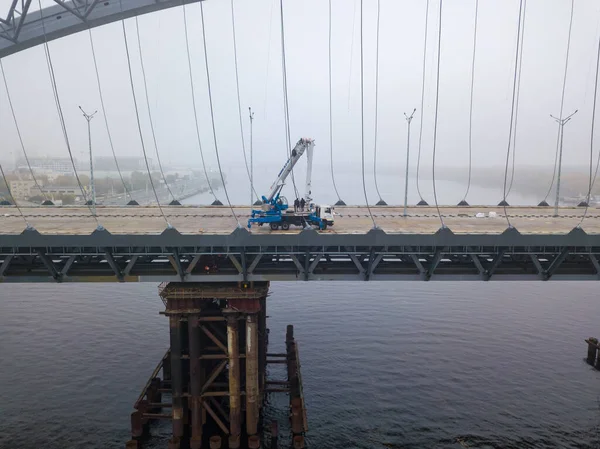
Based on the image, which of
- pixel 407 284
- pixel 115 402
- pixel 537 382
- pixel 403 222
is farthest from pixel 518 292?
pixel 115 402

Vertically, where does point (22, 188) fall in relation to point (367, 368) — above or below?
above

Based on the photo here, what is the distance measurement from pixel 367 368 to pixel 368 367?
0.19 m

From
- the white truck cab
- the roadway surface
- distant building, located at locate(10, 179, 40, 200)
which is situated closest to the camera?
the white truck cab

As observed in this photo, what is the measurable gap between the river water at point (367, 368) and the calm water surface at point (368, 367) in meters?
0.11

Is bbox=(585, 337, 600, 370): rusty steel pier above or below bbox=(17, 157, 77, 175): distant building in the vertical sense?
below

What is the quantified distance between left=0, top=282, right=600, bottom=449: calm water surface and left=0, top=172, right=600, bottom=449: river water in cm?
11

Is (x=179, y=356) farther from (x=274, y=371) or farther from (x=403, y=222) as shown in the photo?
(x=403, y=222)

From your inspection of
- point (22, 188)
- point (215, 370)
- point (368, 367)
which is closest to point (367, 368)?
point (368, 367)

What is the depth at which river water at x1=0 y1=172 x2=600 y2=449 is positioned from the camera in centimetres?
2602

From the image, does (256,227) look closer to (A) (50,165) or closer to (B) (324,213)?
(B) (324,213)

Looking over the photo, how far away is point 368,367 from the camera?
1345 inches

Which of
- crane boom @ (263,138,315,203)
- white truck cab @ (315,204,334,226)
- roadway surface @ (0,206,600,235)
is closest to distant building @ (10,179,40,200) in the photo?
roadway surface @ (0,206,600,235)

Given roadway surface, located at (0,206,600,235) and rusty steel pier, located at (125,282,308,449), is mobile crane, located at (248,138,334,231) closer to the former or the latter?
roadway surface, located at (0,206,600,235)

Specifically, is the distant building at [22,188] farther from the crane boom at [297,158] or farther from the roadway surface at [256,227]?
the crane boom at [297,158]
